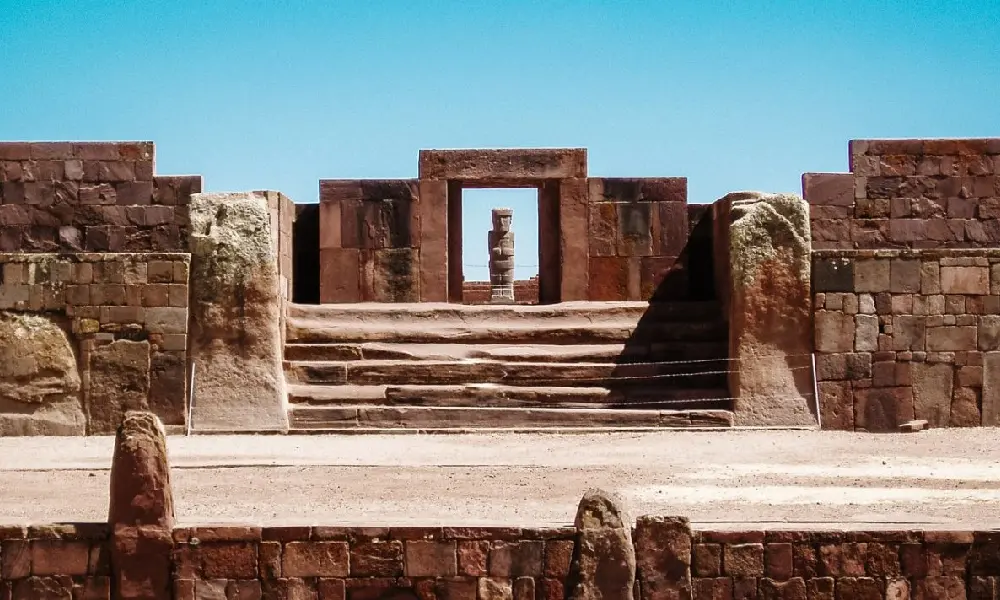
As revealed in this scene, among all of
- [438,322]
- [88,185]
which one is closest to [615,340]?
[438,322]

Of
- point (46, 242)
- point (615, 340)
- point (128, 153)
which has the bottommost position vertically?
point (615, 340)

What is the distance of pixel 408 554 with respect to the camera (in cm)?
691

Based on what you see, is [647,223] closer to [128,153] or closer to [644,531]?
[128,153]

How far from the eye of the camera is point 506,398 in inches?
508

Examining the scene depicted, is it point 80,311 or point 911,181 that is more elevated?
point 911,181

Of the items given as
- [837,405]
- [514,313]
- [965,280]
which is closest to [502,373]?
[514,313]

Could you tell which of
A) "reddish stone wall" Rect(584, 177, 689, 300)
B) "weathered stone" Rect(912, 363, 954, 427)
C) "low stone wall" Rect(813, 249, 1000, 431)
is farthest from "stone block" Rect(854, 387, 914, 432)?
"reddish stone wall" Rect(584, 177, 689, 300)

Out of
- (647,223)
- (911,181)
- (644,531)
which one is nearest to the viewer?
(644,531)

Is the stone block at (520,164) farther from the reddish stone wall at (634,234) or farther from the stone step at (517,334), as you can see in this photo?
the stone step at (517,334)

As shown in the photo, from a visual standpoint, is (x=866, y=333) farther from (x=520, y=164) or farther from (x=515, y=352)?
(x=520, y=164)

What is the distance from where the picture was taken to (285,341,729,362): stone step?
13.6 meters

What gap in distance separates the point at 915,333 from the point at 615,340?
2.92 m

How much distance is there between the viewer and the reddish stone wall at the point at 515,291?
27717 mm

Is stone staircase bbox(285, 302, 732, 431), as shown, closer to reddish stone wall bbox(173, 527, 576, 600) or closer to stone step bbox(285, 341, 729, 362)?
stone step bbox(285, 341, 729, 362)
